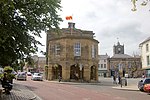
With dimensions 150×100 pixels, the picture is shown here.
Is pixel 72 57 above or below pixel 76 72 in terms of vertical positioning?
above

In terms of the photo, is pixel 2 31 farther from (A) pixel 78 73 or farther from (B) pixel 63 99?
(A) pixel 78 73

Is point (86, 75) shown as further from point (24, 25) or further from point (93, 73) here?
point (24, 25)

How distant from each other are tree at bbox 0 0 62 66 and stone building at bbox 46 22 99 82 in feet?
144

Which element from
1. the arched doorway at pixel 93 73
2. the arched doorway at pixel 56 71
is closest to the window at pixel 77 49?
the arched doorway at pixel 56 71

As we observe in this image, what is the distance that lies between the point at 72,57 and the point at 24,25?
4624 cm

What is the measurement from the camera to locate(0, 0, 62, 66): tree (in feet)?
50.0

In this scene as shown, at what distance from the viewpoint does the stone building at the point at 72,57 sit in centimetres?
6219

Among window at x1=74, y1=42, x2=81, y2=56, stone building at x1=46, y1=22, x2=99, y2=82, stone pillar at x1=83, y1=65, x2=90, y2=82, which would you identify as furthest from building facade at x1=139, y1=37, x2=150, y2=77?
window at x1=74, y1=42, x2=81, y2=56

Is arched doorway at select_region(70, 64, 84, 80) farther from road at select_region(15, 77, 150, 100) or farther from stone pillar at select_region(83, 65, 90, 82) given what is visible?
road at select_region(15, 77, 150, 100)

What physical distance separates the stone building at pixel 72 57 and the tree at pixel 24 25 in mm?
43944

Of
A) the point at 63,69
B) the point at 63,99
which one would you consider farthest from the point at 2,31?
the point at 63,69

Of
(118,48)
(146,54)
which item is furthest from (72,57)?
(118,48)

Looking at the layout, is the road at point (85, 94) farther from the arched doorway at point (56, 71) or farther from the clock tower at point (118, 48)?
the clock tower at point (118, 48)

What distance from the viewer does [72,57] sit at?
6266 cm
